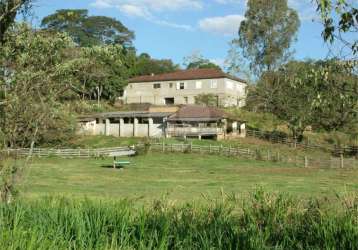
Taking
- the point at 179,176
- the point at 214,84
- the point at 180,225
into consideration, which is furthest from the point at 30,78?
the point at 214,84

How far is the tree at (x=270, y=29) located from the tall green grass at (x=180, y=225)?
7022 cm

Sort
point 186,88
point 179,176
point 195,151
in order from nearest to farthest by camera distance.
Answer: point 179,176
point 195,151
point 186,88

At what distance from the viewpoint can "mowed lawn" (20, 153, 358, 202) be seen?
27.6 meters

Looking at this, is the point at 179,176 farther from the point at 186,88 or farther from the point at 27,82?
the point at 186,88

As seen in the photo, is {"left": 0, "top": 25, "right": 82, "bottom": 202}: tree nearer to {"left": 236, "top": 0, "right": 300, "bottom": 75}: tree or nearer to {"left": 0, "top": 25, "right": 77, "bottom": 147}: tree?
{"left": 0, "top": 25, "right": 77, "bottom": 147}: tree

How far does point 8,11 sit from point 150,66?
10175 centimetres

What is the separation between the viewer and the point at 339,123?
229ft

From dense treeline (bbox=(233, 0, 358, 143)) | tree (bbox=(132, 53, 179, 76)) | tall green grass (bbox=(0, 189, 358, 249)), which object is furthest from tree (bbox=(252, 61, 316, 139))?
tall green grass (bbox=(0, 189, 358, 249))

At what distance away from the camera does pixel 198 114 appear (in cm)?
7356

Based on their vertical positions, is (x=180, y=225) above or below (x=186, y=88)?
below

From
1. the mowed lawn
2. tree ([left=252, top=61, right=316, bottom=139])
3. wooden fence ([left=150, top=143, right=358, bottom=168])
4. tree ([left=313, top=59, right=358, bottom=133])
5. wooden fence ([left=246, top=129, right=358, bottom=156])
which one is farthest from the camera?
tree ([left=252, top=61, right=316, bottom=139])

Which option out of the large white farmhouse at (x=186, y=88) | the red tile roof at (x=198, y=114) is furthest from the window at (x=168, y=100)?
the red tile roof at (x=198, y=114)

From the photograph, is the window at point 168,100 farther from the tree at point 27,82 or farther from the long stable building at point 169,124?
the tree at point 27,82

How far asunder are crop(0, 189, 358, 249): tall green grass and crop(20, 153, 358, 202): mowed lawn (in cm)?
1569
